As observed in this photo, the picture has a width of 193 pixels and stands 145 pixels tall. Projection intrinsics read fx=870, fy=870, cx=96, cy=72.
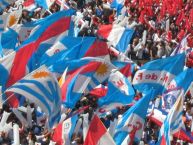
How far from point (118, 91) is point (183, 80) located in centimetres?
150

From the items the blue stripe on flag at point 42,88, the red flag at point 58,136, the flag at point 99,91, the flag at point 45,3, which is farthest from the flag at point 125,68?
the flag at point 45,3

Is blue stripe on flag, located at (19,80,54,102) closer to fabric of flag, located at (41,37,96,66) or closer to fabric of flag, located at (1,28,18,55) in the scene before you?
fabric of flag, located at (41,37,96,66)

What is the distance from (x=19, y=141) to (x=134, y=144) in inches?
93.1

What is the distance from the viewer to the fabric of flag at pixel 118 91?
19.7 metres

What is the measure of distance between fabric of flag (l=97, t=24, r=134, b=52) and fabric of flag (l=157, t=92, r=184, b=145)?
8.04m

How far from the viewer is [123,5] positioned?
3222 cm

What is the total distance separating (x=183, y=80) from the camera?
19500mm

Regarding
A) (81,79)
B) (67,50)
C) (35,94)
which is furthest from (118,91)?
(35,94)

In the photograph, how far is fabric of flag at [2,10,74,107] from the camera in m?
19.3

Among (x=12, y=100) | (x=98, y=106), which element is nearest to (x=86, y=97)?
(x=98, y=106)

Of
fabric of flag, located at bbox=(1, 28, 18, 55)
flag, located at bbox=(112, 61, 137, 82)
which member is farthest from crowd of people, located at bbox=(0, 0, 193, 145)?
fabric of flag, located at bbox=(1, 28, 18, 55)

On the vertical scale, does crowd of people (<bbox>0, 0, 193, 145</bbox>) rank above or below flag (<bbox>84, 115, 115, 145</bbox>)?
below

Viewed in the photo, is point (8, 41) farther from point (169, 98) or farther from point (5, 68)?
point (169, 98)

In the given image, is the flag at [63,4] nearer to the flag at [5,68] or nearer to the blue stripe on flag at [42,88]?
the flag at [5,68]
